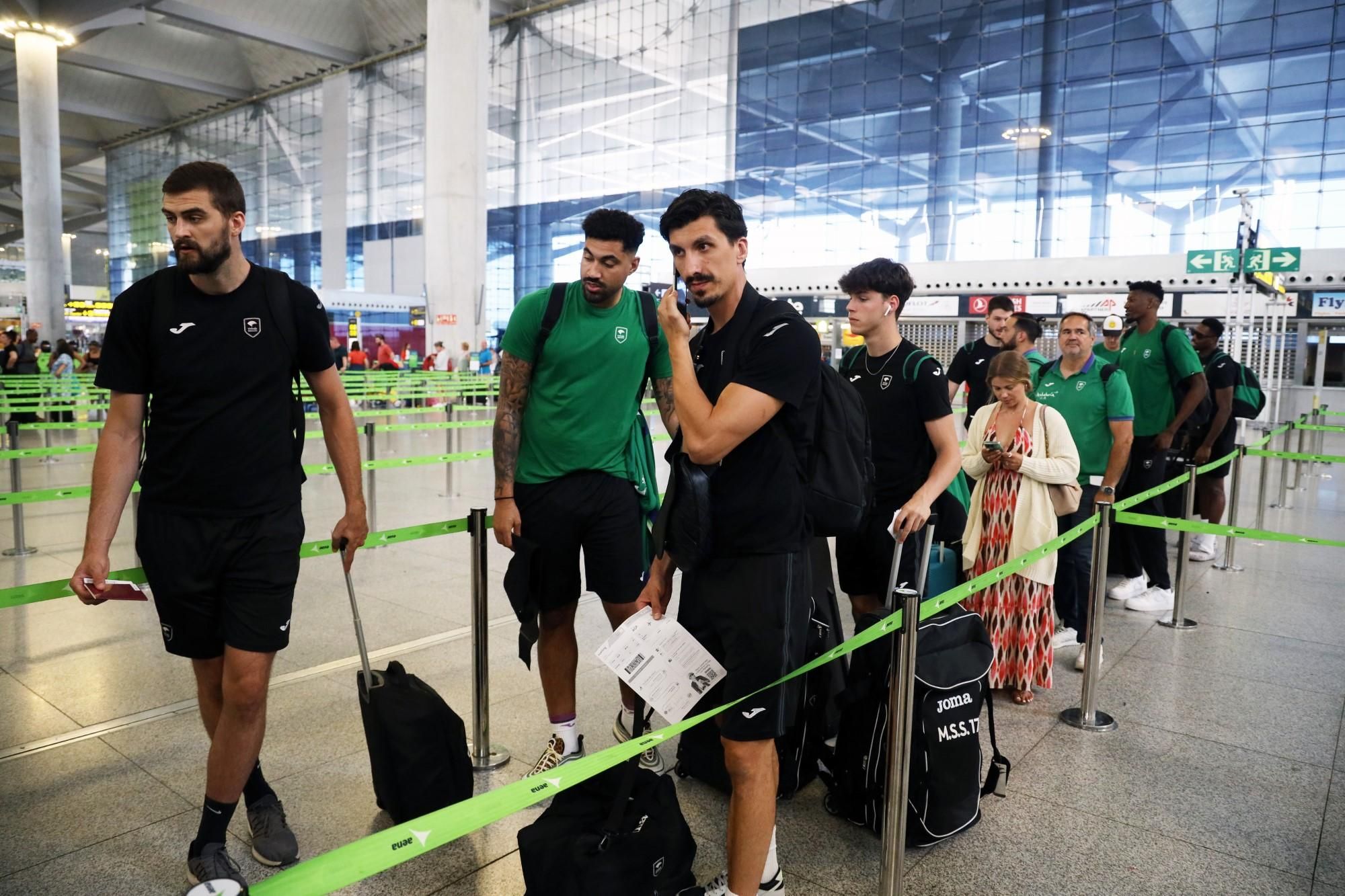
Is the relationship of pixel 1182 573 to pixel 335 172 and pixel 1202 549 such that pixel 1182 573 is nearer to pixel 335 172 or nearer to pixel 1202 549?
pixel 1202 549

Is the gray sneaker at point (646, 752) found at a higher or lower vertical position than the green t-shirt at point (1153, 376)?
lower

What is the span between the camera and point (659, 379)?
354cm

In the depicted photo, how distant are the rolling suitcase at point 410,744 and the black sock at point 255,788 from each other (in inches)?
14.5

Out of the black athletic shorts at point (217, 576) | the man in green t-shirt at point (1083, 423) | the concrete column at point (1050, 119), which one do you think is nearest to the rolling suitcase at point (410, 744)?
the black athletic shorts at point (217, 576)

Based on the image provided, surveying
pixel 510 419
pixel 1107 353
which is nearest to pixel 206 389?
pixel 510 419

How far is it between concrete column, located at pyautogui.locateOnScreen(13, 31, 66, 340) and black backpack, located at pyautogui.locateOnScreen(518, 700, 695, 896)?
3700 cm

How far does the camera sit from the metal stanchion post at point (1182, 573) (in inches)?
207

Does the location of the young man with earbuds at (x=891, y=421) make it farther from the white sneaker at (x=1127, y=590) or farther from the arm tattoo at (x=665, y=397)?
the white sneaker at (x=1127, y=590)

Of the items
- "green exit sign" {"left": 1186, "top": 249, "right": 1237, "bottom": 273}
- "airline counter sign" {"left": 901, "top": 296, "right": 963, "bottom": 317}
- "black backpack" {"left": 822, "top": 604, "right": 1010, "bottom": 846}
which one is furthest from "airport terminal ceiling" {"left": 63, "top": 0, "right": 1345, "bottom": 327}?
"black backpack" {"left": 822, "top": 604, "right": 1010, "bottom": 846}

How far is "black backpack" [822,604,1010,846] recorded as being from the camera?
2893 mm

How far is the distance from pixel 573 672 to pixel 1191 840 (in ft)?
7.29

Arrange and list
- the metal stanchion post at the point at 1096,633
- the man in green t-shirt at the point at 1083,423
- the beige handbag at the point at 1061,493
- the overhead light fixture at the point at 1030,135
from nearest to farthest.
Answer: the metal stanchion post at the point at 1096,633, the beige handbag at the point at 1061,493, the man in green t-shirt at the point at 1083,423, the overhead light fixture at the point at 1030,135

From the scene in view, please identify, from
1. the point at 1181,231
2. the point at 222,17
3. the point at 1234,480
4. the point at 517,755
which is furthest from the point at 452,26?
the point at 517,755

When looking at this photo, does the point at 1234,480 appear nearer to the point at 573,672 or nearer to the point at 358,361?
the point at 573,672
